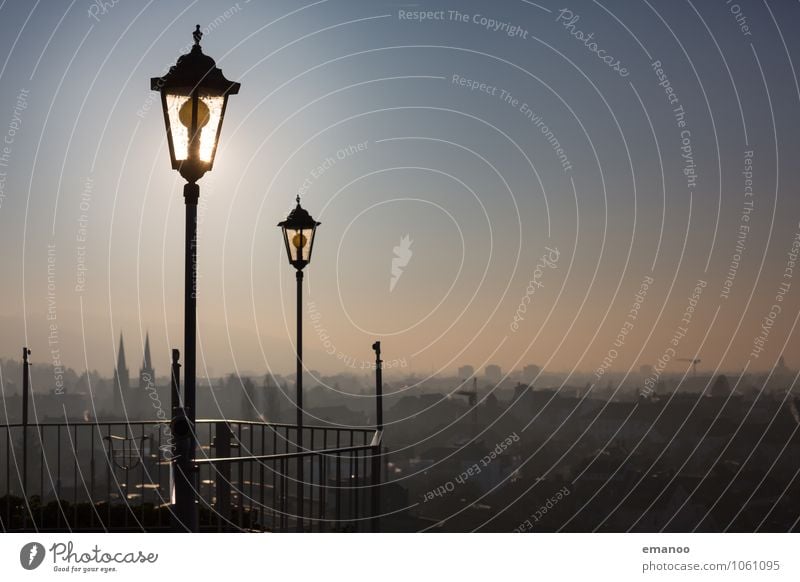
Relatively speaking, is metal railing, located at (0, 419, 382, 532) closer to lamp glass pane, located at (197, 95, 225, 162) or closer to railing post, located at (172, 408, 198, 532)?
railing post, located at (172, 408, 198, 532)

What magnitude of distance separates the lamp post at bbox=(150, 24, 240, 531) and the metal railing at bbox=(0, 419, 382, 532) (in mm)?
2224

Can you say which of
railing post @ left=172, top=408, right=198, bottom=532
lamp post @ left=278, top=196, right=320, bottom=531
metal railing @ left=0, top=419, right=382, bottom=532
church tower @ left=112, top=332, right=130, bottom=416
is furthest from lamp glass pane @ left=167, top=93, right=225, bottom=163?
lamp post @ left=278, top=196, right=320, bottom=531

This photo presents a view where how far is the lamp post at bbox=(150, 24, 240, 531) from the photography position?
256 inches

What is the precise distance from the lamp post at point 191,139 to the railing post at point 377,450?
399 centimetres

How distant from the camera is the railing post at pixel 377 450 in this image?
1057cm

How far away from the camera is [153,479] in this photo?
1129 cm

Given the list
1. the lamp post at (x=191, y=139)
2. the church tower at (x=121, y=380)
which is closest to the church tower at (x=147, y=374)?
the church tower at (x=121, y=380)

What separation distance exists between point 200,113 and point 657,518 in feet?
18.6

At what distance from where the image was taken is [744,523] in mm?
8891

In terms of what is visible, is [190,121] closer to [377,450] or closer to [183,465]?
[183,465]

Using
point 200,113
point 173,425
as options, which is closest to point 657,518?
point 173,425

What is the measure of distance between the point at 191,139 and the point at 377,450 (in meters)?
4.87

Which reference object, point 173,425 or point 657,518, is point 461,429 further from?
point 173,425

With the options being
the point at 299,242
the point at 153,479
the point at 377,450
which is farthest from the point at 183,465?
the point at 299,242
